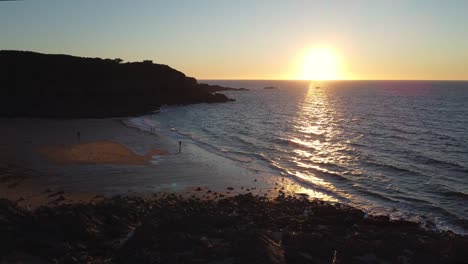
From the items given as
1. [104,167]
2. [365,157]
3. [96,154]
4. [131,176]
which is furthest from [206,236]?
[365,157]

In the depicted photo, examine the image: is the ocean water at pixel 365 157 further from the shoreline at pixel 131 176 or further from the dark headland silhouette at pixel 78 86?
the dark headland silhouette at pixel 78 86

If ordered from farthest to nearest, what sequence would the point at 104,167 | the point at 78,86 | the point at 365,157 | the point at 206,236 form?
1. the point at 78,86
2. the point at 365,157
3. the point at 104,167
4. the point at 206,236

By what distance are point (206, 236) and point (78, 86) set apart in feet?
226

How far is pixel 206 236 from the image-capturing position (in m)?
14.6

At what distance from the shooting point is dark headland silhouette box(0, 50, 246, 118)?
2474 inches

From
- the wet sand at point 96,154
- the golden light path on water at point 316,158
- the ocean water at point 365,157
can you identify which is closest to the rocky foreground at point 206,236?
the ocean water at point 365,157

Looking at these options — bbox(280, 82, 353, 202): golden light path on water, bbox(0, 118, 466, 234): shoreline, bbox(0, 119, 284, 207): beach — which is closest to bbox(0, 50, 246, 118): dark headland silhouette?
bbox(0, 119, 284, 207): beach

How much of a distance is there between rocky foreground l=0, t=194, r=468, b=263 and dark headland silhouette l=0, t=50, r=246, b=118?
49175mm

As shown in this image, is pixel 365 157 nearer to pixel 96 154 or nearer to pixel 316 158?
pixel 316 158

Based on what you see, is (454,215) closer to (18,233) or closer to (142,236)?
(142,236)

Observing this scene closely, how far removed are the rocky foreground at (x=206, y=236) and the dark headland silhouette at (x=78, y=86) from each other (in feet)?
161

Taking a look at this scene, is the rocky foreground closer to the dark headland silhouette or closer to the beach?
the beach

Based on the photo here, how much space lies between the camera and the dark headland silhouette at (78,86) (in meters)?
62.8

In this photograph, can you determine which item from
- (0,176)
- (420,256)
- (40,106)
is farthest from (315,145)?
(40,106)
